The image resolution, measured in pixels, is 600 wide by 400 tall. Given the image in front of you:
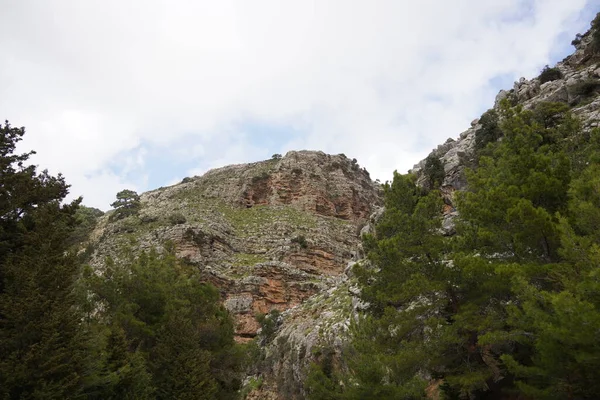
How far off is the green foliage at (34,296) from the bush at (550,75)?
42.0 m

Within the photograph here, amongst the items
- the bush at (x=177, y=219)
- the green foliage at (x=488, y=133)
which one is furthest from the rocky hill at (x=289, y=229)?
the green foliage at (x=488, y=133)

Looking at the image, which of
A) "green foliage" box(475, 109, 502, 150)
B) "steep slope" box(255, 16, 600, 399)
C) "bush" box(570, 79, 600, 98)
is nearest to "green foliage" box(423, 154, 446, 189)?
"steep slope" box(255, 16, 600, 399)

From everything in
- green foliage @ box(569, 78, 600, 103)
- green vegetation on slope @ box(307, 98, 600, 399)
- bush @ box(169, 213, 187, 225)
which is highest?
bush @ box(169, 213, 187, 225)

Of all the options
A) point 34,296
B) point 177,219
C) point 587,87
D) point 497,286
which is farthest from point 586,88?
point 177,219

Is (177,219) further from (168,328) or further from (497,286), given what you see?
(497,286)

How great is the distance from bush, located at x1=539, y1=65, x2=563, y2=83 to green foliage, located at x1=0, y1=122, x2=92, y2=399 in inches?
1653

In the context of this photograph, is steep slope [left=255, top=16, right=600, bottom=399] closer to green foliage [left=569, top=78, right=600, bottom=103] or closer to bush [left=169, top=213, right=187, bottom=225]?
green foliage [left=569, top=78, right=600, bottom=103]

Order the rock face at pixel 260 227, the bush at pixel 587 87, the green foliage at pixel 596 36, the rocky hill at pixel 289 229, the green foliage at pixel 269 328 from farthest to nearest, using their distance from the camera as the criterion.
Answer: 1. the rock face at pixel 260 227
2. the green foliage at pixel 269 328
3. the green foliage at pixel 596 36
4. the bush at pixel 587 87
5. the rocky hill at pixel 289 229

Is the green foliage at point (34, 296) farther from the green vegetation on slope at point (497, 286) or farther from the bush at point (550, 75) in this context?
the bush at point (550, 75)

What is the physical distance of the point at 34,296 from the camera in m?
12.5

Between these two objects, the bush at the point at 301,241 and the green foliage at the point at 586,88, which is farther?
the bush at the point at 301,241

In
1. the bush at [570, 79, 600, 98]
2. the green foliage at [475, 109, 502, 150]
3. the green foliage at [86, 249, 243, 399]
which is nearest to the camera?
the green foliage at [86, 249, 243, 399]

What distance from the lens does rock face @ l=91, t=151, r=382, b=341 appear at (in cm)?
4419

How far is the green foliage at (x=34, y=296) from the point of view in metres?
11.6
